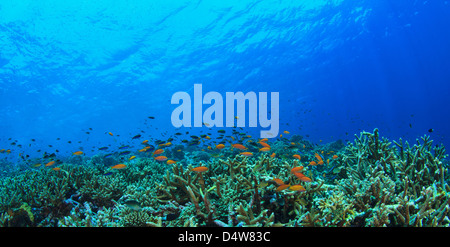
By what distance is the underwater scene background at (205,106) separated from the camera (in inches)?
154

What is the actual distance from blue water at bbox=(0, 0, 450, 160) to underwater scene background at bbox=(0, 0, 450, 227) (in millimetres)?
227

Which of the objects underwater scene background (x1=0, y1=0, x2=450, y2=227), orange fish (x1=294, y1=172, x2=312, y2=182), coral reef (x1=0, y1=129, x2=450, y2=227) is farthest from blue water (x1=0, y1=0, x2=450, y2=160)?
orange fish (x1=294, y1=172, x2=312, y2=182)

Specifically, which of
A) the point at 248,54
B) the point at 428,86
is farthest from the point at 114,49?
the point at 428,86

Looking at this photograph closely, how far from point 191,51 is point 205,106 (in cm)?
3256

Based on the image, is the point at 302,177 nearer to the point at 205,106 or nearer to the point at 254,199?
the point at 254,199

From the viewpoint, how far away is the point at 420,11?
102ft

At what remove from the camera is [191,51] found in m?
33.0

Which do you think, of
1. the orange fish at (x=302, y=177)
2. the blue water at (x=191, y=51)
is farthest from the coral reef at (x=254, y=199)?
the blue water at (x=191, y=51)

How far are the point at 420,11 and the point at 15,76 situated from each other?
6140cm

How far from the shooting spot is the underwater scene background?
3900 millimetres

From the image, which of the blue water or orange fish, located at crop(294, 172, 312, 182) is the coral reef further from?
the blue water

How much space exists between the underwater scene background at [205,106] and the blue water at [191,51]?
227 mm

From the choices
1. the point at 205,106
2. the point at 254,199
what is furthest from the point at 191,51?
the point at 205,106

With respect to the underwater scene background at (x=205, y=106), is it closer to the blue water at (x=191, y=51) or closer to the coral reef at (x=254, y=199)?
the coral reef at (x=254, y=199)
